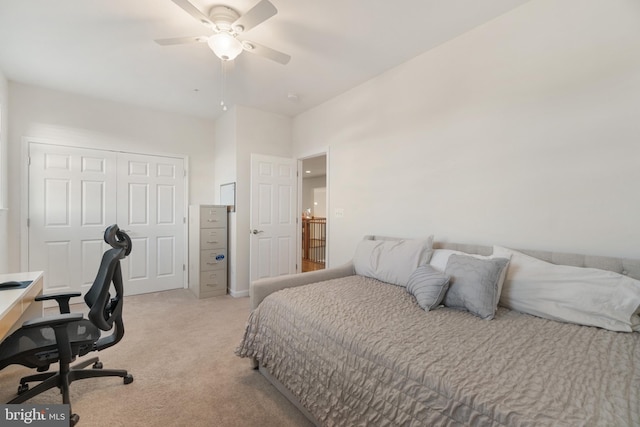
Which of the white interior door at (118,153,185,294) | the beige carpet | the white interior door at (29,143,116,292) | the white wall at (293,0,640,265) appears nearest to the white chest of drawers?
the white interior door at (118,153,185,294)

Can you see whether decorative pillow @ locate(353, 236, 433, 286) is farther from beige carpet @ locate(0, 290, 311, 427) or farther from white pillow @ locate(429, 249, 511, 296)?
beige carpet @ locate(0, 290, 311, 427)

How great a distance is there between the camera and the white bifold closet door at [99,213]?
131 inches

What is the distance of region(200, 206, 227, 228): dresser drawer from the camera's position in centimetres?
380

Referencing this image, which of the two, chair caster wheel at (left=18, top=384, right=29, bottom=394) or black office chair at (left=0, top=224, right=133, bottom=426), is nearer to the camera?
black office chair at (left=0, top=224, right=133, bottom=426)

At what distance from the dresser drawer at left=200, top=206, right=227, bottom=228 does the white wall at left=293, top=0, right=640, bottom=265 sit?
2.11 meters

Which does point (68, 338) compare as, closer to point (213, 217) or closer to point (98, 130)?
point (213, 217)

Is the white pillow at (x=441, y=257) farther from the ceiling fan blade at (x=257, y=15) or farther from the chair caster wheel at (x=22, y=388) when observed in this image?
the chair caster wheel at (x=22, y=388)

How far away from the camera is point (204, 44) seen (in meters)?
2.45

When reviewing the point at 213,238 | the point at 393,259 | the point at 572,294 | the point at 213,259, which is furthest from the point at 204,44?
the point at 572,294

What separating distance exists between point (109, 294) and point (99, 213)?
2.55m

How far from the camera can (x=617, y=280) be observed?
1.45m

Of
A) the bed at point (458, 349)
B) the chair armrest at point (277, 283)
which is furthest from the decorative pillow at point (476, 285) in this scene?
the chair armrest at point (277, 283)

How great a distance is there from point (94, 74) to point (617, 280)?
15.1 feet

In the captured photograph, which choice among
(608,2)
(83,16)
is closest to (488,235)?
(608,2)
